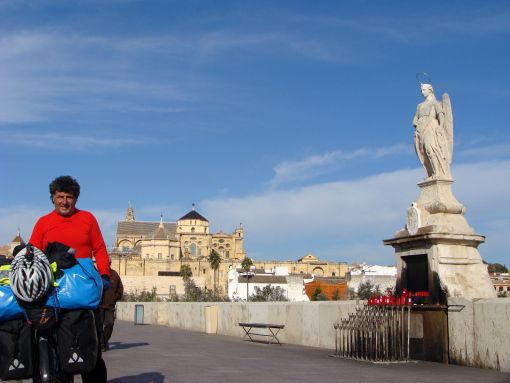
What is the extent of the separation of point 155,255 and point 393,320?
137309 millimetres

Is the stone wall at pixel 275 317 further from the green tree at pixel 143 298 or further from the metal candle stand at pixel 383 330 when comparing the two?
the green tree at pixel 143 298

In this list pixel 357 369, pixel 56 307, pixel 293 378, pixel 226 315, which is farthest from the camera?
pixel 226 315

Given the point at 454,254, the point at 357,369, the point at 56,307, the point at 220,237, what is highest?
the point at 220,237

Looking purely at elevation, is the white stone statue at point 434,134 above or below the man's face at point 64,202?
above

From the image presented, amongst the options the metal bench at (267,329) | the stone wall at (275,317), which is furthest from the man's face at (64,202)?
the metal bench at (267,329)

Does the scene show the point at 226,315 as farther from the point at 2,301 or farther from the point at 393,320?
the point at 2,301

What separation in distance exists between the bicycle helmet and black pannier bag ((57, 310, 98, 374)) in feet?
1.16

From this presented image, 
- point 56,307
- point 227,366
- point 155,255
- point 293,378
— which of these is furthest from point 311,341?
point 155,255

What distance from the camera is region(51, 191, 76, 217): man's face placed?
6.20 meters

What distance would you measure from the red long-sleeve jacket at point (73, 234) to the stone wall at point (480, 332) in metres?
6.61

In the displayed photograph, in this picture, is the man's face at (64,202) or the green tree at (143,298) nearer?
the man's face at (64,202)

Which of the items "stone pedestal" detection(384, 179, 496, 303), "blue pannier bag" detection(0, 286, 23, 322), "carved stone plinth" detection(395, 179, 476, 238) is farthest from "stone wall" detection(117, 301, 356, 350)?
"blue pannier bag" detection(0, 286, 23, 322)

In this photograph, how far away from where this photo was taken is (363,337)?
1205 centimetres

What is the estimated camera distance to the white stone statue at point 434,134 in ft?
42.5
